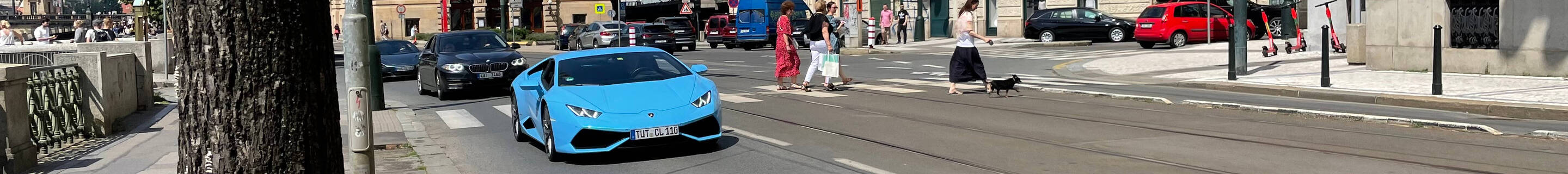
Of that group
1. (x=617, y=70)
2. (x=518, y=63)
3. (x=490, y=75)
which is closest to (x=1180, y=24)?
(x=518, y=63)

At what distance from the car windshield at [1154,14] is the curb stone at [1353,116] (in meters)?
15.9

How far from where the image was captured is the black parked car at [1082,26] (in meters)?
32.7

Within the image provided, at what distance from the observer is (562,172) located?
333 inches

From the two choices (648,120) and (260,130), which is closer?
(260,130)

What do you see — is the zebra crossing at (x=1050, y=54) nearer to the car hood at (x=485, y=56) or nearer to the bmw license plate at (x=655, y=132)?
the car hood at (x=485, y=56)

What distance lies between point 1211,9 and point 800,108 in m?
19.8

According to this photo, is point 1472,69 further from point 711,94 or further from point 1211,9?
point 1211,9

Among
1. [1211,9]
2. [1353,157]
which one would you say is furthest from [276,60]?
[1211,9]

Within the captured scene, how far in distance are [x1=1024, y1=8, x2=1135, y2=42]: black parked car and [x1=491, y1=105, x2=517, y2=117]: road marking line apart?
67.2ft

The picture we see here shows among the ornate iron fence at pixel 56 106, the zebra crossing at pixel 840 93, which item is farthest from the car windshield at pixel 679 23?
the ornate iron fence at pixel 56 106

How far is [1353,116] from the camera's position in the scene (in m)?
10.7

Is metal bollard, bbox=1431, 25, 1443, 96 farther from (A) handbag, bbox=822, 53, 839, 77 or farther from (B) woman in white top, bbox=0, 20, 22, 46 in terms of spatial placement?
(B) woman in white top, bbox=0, 20, 22, 46

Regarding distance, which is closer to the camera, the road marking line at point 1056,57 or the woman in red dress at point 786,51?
the woman in red dress at point 786,51

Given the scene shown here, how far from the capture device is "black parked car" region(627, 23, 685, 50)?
37312 mm
